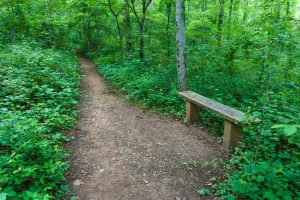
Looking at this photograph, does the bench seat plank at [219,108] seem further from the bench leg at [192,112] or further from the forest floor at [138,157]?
the forest floor at [138,157]

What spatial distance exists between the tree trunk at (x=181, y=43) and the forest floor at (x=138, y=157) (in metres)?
1.41

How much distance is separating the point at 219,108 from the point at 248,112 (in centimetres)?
121

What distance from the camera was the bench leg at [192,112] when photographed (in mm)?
5025

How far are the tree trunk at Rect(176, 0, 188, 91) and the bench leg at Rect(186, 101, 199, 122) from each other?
123cm

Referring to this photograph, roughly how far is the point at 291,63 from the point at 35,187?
6851 millimetres

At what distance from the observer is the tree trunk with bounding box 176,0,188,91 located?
5455mm

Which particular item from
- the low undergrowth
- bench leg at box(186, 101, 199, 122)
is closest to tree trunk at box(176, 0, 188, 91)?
the low undergrowth

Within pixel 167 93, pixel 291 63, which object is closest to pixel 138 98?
pixel 167 93

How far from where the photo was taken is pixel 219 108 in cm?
421

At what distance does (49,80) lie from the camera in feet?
21.2

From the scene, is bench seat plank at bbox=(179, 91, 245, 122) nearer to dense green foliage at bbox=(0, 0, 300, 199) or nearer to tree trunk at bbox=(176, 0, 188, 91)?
dense green foliage at bbox=(0, 0, 300, 199)

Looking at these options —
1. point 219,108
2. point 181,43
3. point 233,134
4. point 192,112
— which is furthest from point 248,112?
point 181,43

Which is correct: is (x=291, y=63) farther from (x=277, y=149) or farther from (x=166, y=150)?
(x=166, y=150)

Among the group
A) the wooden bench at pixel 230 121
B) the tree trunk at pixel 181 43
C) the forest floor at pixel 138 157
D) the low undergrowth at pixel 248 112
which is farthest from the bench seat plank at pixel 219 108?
the tree trunk at pixel 181 43
